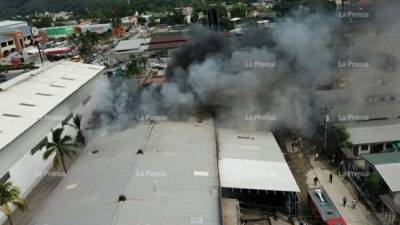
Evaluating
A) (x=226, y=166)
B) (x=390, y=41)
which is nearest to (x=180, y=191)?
(x=226, y=166)

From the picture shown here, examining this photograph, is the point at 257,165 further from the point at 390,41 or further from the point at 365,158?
the point at 390,41

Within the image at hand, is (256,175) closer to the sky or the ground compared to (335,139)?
closer to the sky

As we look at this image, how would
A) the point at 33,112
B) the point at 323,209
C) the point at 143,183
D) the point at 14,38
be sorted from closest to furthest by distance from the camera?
the point at 323,209 < the point at 143,183 < the point at 33,112 < the point at 14,38

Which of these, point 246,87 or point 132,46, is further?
point 132,46

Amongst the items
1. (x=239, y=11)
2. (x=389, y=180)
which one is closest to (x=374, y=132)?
(x=389, y=180)

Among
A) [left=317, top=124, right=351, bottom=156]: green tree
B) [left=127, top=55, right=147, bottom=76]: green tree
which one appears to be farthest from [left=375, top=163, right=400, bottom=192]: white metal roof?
[left=127, top=55, right=147, bottom=76]: green tree

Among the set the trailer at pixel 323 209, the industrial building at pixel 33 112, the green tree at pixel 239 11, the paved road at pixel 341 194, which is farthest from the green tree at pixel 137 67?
the green tree at pixel 239 11

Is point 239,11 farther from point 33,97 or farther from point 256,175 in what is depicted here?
point 256,175
